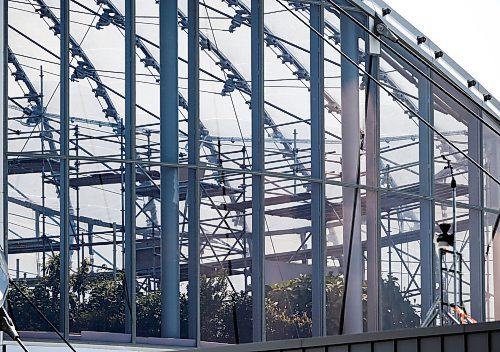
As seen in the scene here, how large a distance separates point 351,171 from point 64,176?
3971 millimetres

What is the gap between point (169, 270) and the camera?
16.9 m

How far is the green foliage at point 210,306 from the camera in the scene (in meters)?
16.1

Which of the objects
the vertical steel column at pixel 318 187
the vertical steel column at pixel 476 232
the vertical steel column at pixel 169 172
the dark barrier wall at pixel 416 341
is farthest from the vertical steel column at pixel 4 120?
the dark barrier wall at pixel 416 341

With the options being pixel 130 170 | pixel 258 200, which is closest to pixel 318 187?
pixel 258 200

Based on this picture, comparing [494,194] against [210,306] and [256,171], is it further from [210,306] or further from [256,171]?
[210,306]

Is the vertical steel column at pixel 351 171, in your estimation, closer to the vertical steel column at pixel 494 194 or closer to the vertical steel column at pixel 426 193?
the vertical steel column at pixel 426 193

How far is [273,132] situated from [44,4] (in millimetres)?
3190

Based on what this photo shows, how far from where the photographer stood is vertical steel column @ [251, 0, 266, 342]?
1736 cm

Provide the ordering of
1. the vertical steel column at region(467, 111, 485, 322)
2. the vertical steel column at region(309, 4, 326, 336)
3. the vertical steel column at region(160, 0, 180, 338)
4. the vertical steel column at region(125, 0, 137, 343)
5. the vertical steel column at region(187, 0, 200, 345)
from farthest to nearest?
1. the vertical steel column at region(467, 111, 485, 322)
2. the vertical steel column at region(309, 4, 326, 336)
3. the vertical steel column at region(187, 0, 200, 345)
4. the vertical steel column at region(160, 0, 180, 338)
5. the vertical steel column at region(125, 0, 137, 343)

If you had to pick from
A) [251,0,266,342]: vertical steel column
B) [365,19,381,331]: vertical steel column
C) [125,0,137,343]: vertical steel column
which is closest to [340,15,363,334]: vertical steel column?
[365,19,381,331]: vertical steel column

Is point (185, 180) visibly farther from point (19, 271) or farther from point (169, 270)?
point (19, 271)

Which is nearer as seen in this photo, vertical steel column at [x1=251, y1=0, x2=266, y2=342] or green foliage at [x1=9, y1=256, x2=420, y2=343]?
green foliage at [x1=9, y1=256, x2=420, y2=343]

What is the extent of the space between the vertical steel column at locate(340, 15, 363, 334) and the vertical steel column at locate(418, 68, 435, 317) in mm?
1065

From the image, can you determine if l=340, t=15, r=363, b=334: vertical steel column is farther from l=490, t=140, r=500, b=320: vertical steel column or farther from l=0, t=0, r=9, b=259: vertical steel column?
l=0, t=0, r=9, b=259: vertical steel column
